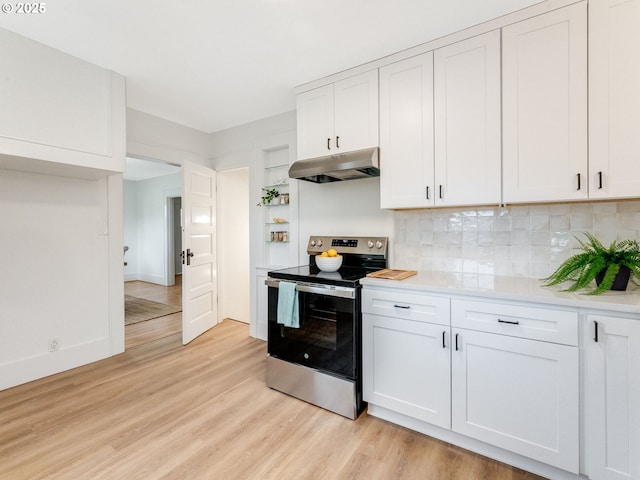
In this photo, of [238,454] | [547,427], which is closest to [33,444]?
[238,454]

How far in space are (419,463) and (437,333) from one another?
27.5 inches

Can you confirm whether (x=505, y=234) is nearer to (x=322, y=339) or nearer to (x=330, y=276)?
(x=330, y=276)

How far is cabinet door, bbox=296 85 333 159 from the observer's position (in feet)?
8.11

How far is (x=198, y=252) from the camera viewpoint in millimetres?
3484

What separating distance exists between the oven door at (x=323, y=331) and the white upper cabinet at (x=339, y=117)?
1.15m

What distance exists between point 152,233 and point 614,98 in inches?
311

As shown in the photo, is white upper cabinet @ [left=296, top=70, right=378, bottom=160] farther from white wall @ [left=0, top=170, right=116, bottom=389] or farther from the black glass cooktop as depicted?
white wall @ [left=0, top=170, right=116, bottom=389]

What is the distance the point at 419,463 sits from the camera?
1620 mm

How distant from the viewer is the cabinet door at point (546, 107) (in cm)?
164

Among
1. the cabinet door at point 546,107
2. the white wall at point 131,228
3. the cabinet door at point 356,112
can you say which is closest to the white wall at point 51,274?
the cabinet door at point 356,112

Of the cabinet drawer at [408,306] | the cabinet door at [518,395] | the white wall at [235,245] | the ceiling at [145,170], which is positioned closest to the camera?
the cabinet door at [518,395]

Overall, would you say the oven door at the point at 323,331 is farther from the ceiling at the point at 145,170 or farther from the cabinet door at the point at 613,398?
the ceiling at the point at 145,170

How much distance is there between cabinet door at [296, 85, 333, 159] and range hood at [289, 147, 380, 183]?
0.11 meters

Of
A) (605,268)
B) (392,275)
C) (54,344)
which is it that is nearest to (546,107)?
(605,268)
